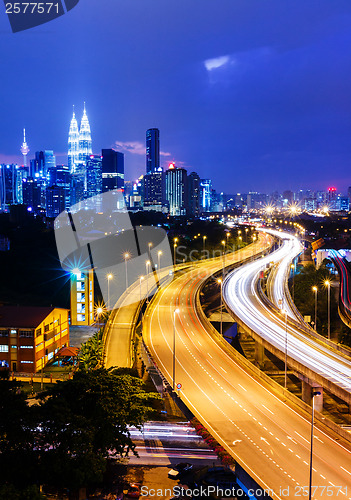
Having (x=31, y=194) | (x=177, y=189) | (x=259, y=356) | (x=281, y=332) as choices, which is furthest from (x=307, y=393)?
(x=177, y=189)

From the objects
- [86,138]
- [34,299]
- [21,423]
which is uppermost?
[86,138]

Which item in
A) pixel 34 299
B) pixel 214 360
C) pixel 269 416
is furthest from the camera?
pixel 34 299

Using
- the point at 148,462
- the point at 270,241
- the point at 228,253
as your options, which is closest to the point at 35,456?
the point at 148,462

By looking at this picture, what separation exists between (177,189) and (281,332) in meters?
163

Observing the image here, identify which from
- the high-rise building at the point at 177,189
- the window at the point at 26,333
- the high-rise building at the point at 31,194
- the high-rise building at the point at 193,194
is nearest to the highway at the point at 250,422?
the window at the point at 26,333

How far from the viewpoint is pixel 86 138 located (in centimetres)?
18938

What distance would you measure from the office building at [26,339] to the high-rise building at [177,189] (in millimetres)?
159046

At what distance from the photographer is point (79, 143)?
623 ft

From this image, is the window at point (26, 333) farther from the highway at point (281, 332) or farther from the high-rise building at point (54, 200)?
the high-rise building at point (54, 200)

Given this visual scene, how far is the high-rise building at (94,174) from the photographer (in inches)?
7259

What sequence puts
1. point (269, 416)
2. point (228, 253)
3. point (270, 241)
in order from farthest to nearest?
point (270, 241)
point (228, 253)
point (269, 416)

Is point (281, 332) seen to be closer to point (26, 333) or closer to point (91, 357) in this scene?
point (91, 357)

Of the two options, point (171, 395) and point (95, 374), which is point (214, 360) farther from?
point (95, 374)

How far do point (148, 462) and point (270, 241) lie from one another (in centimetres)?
6330
